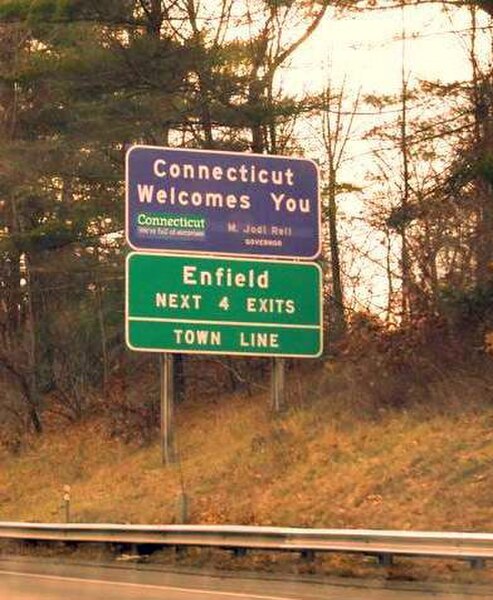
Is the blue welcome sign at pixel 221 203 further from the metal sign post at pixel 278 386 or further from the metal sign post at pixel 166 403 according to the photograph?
the metal sign post at pixel 278 386

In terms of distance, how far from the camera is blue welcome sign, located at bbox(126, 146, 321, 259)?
888 inches

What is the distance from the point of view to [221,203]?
23094mm

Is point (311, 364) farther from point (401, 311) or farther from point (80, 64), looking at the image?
point (80, 64)

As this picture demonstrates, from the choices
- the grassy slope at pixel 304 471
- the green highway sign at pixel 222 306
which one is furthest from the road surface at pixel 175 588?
the green highway sign at pixel 222 306

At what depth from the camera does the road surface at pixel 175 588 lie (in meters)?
13.8

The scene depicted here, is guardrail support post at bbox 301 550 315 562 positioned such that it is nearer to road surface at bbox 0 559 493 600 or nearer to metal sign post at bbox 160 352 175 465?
road surface at bbox 0 559 493 600

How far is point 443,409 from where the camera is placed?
2205 centimetres

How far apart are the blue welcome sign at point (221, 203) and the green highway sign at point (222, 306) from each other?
306 millimetres

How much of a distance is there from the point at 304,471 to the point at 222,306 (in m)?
3.06

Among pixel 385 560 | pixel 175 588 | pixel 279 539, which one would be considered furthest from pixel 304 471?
pixel 175 588

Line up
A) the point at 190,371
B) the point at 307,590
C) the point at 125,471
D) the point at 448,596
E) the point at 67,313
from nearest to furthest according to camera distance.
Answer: the point at 448,596 → the point at 307,590 → the point at 125,471 → the point at 190,371 → the point at 67,313

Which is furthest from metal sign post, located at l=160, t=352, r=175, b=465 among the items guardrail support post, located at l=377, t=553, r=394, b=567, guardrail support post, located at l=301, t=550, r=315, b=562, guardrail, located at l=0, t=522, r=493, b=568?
guardrail support post, located at l=377, t=553, r=394, b=567

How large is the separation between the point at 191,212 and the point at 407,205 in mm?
4815

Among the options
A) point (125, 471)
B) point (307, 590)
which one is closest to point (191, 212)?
point (125, 471)
